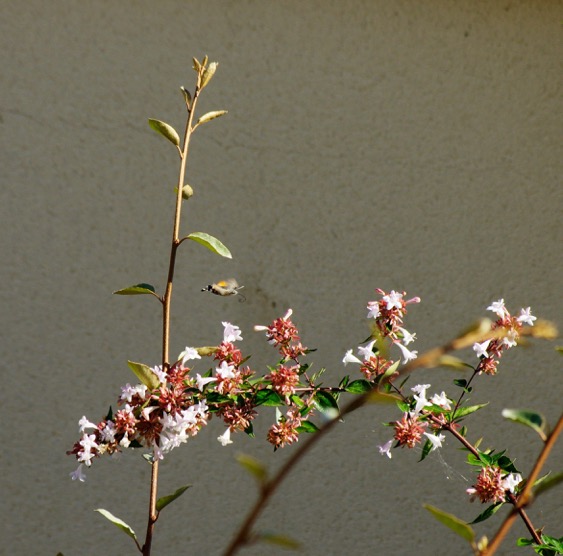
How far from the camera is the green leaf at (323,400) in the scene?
0.76m

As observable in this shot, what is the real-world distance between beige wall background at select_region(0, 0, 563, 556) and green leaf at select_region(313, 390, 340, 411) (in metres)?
0.95

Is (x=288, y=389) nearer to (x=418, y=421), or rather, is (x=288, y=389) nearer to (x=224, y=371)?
(x=224, y=371)

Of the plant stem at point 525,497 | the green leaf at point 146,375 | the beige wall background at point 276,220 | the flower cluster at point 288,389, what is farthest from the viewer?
the beige wall background at point 276,220

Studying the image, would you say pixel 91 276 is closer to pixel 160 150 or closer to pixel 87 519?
pixel 160 150

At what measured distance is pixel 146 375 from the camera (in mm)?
652

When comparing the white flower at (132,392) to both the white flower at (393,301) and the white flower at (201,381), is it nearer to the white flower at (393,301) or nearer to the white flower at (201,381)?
the white flower at (201,381)

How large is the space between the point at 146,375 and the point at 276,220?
3.78ft

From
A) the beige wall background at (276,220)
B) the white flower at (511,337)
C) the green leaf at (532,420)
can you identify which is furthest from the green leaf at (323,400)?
the beige wall background at (276,220)

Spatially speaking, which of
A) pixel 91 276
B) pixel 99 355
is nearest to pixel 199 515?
pixel 99 355

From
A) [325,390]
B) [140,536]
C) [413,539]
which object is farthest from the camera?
[413,539]

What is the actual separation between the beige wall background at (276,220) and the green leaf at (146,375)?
106 cm

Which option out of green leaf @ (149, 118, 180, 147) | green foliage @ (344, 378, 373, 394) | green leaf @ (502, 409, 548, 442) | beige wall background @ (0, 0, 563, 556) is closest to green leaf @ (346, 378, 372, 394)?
green foliage @ (344, 378, 373, 394)

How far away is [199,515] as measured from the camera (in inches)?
67.7

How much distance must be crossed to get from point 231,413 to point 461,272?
1.19 metres
